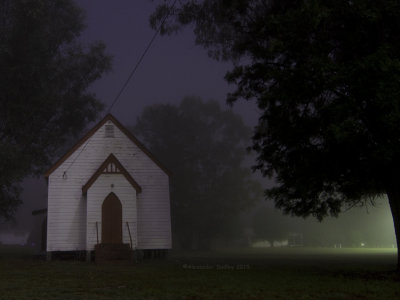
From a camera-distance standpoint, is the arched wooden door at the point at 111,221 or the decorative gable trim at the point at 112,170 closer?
the arched wooden door at the point at 111,221

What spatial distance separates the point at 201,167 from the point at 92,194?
30.9m

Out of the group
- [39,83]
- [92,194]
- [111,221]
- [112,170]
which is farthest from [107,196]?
[39,83]

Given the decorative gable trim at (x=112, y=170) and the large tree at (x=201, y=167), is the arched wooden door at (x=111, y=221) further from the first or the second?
the large tree at (x=201, y=167)

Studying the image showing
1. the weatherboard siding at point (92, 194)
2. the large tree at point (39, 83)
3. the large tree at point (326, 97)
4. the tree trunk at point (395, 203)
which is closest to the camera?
the large tree at point (326, 97)

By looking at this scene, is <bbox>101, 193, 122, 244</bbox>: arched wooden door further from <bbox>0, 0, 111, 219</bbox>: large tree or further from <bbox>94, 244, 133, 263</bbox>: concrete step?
<bbox>0, 0, 111, 219</bbox>: large tree

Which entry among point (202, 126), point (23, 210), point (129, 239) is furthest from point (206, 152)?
point (23, 210)

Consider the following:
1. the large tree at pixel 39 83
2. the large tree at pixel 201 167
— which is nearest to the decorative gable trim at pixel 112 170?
the large tree at pixel 39 83

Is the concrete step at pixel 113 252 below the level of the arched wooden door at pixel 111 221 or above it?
below

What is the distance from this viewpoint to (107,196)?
1073 inches

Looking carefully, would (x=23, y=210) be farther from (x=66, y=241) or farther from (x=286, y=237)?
(x=66, y=241)

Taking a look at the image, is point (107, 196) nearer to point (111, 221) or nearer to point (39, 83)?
point (111, 221)

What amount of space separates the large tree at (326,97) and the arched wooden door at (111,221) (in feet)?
38.7

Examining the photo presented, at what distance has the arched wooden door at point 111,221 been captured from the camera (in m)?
26.8

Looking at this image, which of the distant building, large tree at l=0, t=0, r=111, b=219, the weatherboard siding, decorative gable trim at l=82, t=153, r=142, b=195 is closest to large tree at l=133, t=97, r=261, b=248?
large tree at l=0, t=0, r=111, b=219
